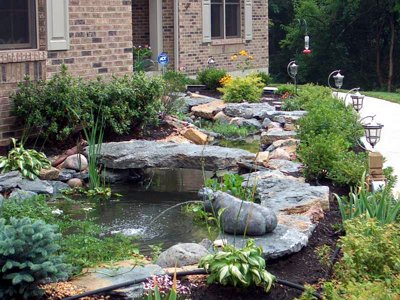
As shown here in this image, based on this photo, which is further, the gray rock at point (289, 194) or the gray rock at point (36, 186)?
the gray rock at point (36, 186)

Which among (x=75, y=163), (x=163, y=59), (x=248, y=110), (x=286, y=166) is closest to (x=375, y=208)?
(x=286, y=166)

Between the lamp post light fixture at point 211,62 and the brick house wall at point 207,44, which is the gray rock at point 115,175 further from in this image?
the lamp post light fixture at point 211,62

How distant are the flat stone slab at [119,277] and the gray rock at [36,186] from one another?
3.56 m

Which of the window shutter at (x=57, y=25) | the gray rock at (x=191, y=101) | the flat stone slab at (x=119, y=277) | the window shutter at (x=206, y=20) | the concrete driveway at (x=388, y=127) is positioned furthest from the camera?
the window shutter at (x=206, y=20)

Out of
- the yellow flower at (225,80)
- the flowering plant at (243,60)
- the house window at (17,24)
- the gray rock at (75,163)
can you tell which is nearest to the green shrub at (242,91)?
the yellow flower at (225,80)

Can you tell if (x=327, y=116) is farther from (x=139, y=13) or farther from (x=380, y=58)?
(x=380, y=58)

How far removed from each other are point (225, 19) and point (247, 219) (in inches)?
640

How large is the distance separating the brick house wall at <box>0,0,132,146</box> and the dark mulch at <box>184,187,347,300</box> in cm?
524

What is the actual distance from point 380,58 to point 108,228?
92.4 ft

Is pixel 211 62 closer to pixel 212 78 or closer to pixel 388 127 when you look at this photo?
pixel 212 78

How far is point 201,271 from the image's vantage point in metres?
5.31

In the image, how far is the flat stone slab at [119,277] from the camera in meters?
5.12

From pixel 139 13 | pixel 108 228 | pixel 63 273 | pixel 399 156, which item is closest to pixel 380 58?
pixel 139 13

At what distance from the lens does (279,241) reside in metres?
6.01
